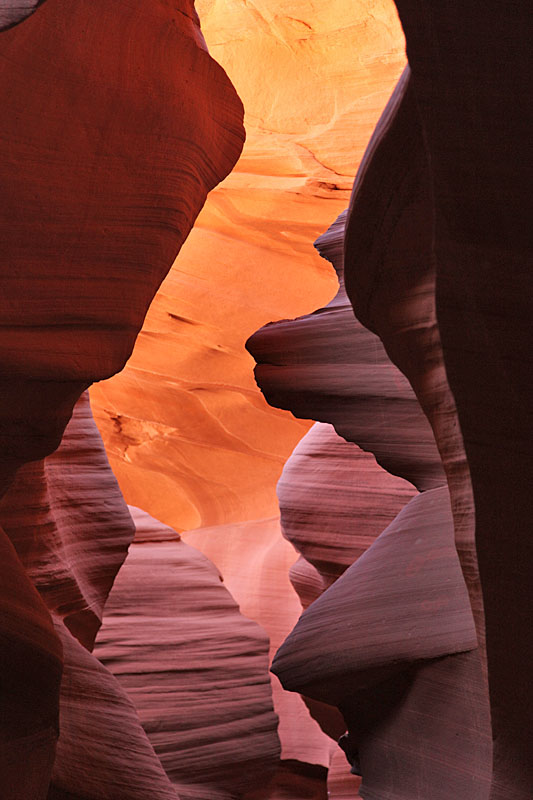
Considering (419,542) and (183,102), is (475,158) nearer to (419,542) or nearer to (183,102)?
(183,102)

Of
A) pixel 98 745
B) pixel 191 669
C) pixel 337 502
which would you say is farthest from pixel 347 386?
pixel 191 669

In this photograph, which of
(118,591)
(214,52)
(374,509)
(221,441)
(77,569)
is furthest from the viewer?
(221,441)

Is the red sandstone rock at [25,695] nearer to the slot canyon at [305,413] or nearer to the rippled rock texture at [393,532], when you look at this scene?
the slot canyon at [305,413]

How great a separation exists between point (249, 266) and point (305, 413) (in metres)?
3.42

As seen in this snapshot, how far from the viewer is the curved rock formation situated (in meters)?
3.83

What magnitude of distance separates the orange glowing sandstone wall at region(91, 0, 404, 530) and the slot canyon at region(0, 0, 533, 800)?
38mm

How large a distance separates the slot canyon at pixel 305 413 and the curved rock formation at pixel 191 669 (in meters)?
0.01

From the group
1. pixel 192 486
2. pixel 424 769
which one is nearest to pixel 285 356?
pixel 424 769

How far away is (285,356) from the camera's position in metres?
2.92

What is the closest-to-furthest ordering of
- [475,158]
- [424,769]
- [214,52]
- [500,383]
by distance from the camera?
[475,158]
[500,383]
[424,769]
[214,52]

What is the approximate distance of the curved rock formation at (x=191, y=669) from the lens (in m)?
3.83

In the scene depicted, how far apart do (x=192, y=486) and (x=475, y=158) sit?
652cm

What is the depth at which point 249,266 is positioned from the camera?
20.2 ft

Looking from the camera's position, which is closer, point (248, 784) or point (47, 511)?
point (47, 511)
